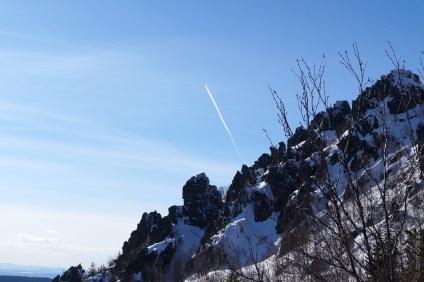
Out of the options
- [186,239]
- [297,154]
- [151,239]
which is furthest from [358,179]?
[151,239]

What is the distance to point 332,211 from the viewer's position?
3801 millimetres

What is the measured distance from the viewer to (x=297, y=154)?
13.1ft

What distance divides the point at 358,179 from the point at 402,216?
0.66 metres

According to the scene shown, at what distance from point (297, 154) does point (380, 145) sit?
0.71 m

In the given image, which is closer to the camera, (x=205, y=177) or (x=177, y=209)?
(x=177, y=209)

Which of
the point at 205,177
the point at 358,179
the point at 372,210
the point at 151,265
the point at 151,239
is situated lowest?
the point at 372,210

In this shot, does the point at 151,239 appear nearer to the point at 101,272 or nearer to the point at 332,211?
the point at 101,272

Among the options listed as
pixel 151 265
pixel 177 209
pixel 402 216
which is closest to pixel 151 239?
pixel 177 209

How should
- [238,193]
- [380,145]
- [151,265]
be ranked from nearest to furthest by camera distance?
1. [380,145]
2. [151,265]
3. [238,193]

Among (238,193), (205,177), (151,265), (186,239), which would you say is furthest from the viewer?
(205,177)

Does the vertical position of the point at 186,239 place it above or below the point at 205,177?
below

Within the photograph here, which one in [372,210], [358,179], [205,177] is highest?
[205,177]

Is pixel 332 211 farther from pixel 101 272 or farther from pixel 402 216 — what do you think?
pixel 101 272

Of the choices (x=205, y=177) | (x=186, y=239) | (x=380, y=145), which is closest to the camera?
(x=380, y=145)
